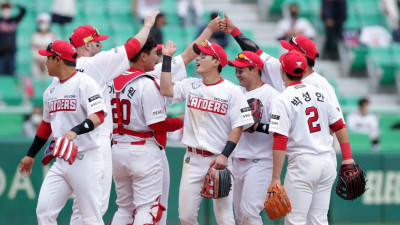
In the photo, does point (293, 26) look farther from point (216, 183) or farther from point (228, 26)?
point (216, 183)

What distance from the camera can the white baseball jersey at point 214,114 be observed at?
8.20 metres

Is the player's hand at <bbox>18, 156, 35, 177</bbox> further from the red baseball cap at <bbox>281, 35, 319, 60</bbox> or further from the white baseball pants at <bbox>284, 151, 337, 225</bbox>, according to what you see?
the red baseball cap at <bbox>281, 35, 319, 60</bbox>

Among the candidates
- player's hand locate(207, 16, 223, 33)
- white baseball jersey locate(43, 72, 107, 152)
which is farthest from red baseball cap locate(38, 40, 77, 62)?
player's hand locate(207, 16, 223, 33)

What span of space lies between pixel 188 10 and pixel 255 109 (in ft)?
27.1

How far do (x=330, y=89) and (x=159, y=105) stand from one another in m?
1.78

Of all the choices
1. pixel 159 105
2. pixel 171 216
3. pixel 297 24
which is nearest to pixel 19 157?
pixel 171 216

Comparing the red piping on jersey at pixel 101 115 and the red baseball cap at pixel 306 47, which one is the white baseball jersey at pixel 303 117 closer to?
the red baseball cap at pixel 306 47

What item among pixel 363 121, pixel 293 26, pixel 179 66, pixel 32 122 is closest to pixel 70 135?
pixel 179 66

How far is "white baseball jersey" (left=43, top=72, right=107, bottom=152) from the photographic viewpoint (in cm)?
768

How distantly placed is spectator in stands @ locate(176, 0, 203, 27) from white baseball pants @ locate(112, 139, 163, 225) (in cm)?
806

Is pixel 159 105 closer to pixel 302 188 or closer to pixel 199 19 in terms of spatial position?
pixel 302 188

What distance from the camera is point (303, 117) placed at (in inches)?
311

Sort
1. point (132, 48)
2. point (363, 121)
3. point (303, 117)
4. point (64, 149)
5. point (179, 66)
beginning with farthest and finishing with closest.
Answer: point (363, 121)
point (179, 66)
point (132, 48)
point (303, 117)
point (64, 149)

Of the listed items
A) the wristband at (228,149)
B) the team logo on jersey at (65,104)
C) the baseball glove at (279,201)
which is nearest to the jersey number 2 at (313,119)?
the baseball glove at (279,201)
